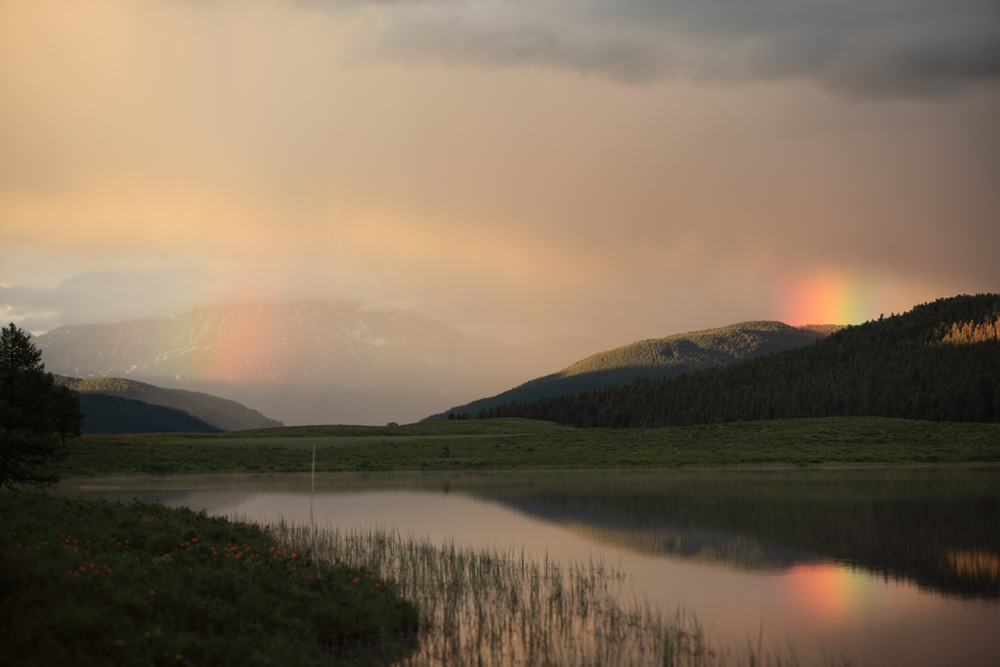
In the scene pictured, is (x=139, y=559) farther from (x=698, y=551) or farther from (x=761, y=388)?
(x=761, y=388)

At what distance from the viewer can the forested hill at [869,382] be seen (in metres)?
147

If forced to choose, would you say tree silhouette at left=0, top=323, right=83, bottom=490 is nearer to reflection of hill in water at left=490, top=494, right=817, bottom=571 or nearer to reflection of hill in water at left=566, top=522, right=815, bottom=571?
reflection of hill in water at left=490, top=494, right=817, bottom=571

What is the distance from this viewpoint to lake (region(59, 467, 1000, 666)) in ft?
61.5

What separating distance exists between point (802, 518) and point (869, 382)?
142 metres

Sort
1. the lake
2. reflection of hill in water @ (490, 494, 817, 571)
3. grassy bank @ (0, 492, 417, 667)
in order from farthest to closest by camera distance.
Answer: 1. reflection of hill in water @ (490, 494, 817, 571)
2. the lake
3. grassy bank @ (0, 492, 417, 667)

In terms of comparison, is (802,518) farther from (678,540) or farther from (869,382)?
(869,382)

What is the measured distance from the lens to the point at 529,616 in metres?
19.3

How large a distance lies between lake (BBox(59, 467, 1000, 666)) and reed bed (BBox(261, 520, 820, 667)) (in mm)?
926

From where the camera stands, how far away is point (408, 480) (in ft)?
230

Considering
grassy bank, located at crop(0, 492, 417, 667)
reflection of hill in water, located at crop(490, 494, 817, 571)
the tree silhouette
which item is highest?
the tree silhouette

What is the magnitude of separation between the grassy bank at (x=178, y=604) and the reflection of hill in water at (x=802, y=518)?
1454cm

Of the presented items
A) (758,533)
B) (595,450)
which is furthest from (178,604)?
(595,450)

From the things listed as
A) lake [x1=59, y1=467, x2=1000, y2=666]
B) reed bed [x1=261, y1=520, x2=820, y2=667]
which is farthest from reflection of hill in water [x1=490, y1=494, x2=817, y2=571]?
reed bed [x1=261, y1=520, x2=820, y2=667]

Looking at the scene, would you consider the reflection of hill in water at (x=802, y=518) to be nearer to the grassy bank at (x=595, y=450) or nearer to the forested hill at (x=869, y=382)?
the grassy bank at (x=595, y=450)
